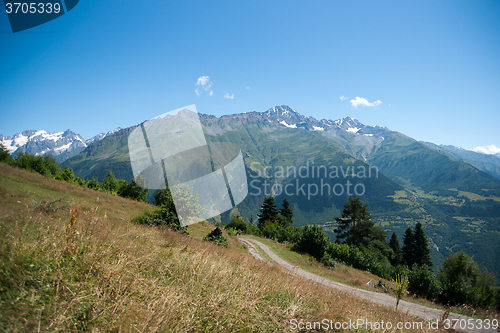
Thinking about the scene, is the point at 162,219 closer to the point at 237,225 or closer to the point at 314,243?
the point at 314,243

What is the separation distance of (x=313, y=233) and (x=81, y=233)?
25218 mm

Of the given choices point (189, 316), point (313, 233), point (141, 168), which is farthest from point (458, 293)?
point (141, 168)

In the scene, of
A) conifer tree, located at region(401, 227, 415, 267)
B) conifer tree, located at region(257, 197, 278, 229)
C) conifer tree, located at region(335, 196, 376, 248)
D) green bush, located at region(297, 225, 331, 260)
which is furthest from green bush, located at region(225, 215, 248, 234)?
conifer tree, located at region(401, 227, 415, 267)

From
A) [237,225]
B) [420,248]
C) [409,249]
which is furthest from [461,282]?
[420,248]

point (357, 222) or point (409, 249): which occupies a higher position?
point (357, 222)

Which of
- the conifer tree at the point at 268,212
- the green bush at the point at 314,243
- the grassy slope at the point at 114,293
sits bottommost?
the conifer tree at the point at 268,212

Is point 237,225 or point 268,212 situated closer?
point 237,225

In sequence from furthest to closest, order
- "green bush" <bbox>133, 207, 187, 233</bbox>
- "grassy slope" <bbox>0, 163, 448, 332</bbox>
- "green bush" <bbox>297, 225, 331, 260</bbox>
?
"green bush" <bbox>297, 225, 331, 260</bbox>, "green bush" <bbox>133, 207, 187, 233</bbox>, "grassy slope" <bbox>0, 163, 448, 332</bbox>

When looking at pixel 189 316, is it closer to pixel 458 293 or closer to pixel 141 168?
pixel 141 168

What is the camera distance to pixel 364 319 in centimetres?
481

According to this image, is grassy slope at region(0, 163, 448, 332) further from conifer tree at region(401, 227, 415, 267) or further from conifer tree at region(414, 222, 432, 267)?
conifer tree at region(414, 222, 432, 267)

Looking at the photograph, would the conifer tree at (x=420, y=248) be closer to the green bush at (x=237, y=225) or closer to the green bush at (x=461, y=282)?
the green bush at (x=461, y=282)

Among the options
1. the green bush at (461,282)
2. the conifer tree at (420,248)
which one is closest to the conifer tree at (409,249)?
the conifer tree at (420,248)

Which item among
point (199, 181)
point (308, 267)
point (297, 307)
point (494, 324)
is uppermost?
point (199, 181)
